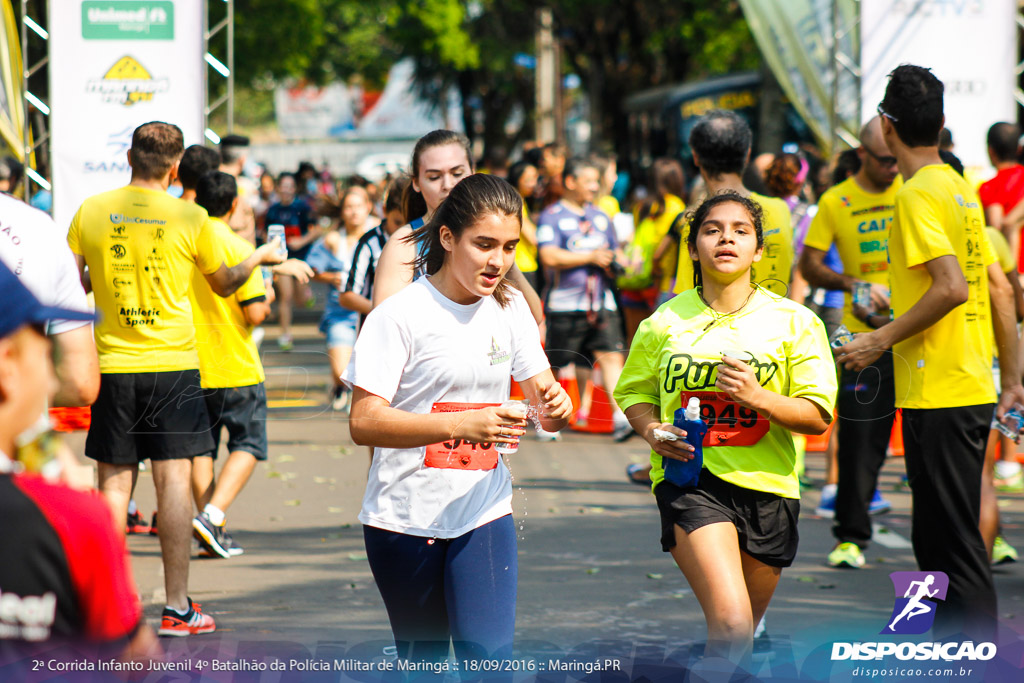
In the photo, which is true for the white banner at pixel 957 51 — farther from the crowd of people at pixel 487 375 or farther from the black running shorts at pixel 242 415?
the black running shorts at pixel 242 415

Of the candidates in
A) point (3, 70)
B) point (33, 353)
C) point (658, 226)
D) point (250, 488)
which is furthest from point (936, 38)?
point (33, 353)

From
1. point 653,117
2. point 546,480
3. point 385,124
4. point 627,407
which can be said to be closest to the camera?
point 627,407

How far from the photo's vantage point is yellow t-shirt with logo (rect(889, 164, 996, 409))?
4.48 metres

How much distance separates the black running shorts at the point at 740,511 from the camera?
383cm

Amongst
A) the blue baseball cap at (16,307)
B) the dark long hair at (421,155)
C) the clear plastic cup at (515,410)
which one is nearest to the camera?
the blue baseball cap at (16,307)

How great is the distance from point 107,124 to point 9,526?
7.03 m

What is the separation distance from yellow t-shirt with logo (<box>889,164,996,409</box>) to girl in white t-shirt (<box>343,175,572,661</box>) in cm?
176

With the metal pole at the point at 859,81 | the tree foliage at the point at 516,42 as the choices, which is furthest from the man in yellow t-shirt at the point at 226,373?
the tree foliage at the point at 516,42

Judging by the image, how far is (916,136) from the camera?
458 cm

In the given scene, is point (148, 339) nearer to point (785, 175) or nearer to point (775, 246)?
point (775, 246)

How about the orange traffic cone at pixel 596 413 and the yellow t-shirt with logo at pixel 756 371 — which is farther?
the orange traffic cone at pixel 596 413

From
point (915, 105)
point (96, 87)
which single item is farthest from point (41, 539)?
point (96, 87)

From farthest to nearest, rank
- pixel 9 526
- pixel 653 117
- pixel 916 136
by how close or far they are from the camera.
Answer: pixel 653 117 < pixel 916 136 < pixel 9 526

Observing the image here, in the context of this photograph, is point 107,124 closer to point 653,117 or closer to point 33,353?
point 33,353
